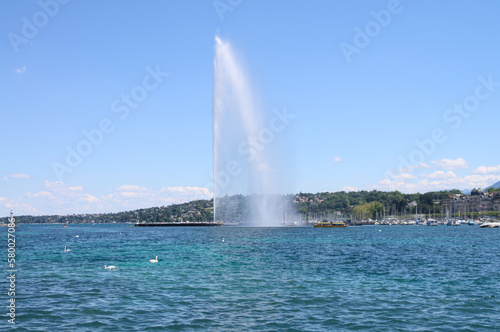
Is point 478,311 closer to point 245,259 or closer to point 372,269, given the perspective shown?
point 372,269

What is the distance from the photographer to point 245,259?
47438mm

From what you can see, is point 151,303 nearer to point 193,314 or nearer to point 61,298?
point 193,314

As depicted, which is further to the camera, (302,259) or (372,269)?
(302,259)

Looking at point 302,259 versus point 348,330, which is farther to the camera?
point 302,259

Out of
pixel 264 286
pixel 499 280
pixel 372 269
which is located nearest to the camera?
pixel 264 286

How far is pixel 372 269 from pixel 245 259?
14.9 meters

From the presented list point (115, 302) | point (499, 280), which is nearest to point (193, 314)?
point (115, 302)

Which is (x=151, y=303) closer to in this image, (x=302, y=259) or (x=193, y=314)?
(x=193, y=314)

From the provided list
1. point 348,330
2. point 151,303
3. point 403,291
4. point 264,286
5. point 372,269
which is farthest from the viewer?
point 372,269

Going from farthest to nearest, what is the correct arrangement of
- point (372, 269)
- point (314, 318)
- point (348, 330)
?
point (372, 269) → point (314, 318) → point (348, 330)

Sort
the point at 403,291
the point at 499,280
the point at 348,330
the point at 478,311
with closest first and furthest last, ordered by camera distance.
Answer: the point at 348,330 → the point at 478,311 → the point at 403,291 → the point at 499,280

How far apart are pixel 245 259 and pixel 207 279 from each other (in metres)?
15.2

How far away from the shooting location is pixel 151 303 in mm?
23859

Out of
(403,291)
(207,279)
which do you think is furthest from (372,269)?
(207,279)
